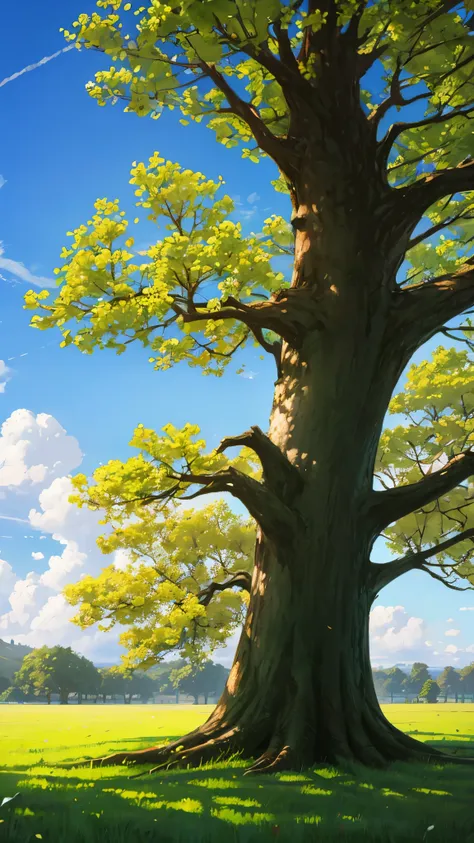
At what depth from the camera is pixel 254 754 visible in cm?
727

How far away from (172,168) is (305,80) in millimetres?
2110

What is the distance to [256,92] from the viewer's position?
34.5ft

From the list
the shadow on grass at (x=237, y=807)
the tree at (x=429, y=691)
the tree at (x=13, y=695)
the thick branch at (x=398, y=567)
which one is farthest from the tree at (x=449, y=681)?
the shadow on grass at (x=237, y=807)

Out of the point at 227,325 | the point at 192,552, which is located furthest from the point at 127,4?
the point at 192,552

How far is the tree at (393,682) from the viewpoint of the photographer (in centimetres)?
11175

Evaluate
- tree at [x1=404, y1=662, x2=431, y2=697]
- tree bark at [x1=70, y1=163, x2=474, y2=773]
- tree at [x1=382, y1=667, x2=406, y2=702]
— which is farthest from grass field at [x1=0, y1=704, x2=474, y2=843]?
tree at [x1=382, y1=667, x2=406, y2=702]

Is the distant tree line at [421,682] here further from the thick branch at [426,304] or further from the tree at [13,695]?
the thick branch at [426,304]

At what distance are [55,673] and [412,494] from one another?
72.9 metres

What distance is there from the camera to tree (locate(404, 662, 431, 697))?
11011 cm

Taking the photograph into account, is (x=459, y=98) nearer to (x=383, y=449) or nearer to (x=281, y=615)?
(x=281, y=615)

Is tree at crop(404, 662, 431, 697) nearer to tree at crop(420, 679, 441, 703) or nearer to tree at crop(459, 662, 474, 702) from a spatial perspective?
tree at crop(459, 662, 474, 702)

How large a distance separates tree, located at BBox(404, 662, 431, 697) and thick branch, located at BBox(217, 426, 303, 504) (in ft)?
371

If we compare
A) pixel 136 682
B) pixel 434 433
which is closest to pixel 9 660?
pixel 136 682

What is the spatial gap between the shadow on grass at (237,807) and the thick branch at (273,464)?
288 centimetres
